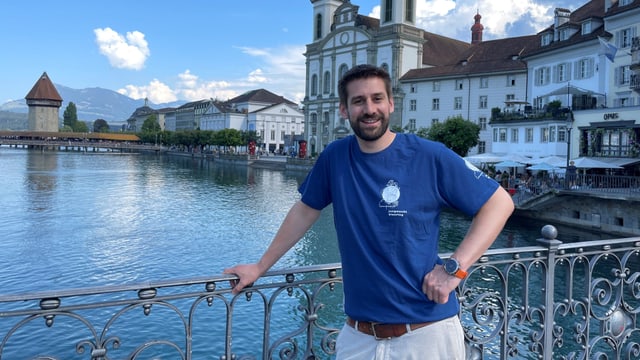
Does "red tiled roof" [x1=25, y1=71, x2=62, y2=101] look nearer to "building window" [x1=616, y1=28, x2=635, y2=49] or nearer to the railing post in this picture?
"building window" [x1=616, y1=28, x2=635, y2=49]

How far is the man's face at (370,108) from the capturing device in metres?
2.71

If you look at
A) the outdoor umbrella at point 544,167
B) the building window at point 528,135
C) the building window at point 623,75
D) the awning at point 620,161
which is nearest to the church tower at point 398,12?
the building window at point 528,135

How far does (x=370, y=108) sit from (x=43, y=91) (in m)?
174

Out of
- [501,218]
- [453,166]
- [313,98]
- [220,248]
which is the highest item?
[313,98]

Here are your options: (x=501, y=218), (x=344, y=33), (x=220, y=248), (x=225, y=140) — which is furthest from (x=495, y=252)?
(x=225, y=140)

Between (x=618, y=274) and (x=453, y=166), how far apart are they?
3038 millimetres

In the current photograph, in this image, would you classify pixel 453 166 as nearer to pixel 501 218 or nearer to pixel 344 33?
pixel 501 218

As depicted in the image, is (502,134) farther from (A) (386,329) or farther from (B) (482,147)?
(A) (386,329)

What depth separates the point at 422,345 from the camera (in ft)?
8.65

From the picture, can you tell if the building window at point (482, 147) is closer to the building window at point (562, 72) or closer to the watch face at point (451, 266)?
the building window at point (562, 72)

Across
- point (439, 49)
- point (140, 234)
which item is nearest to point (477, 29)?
point (439, 49)

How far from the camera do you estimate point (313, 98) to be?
85.6 m

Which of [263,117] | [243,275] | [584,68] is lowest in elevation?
[243,275]

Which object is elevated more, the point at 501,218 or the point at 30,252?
the point at 501,218
